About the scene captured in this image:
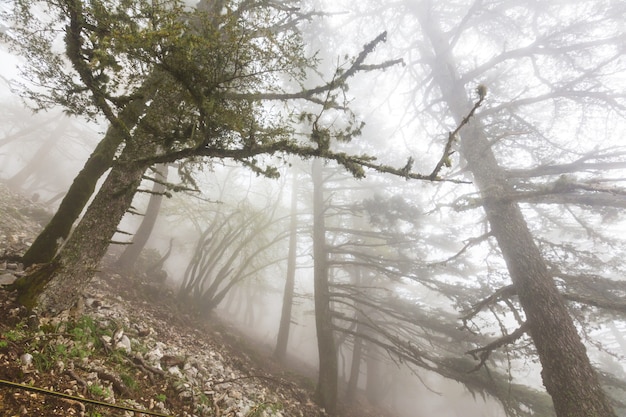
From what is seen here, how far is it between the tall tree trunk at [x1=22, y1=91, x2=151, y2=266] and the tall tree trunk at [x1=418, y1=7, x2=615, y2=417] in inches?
291

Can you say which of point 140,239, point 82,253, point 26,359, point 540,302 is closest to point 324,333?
point 540,302

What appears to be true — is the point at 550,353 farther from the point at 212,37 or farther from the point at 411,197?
the point at 411,197

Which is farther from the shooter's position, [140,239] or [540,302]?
[140,239]

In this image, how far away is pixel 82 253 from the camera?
3908mm

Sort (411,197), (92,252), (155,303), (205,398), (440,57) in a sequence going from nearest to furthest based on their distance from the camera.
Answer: (92,252) → (205,398) → (155,303) → (440,57) → (411,197)

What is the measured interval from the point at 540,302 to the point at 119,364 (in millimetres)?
7077

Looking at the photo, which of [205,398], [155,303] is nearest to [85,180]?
[205,398]

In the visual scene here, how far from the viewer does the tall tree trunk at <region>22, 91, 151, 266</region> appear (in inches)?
173

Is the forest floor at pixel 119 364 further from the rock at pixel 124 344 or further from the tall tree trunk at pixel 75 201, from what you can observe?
the tall tree trunk at pixel 75 201

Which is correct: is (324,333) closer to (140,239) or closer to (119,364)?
(119,364)

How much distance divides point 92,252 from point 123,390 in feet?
5.89

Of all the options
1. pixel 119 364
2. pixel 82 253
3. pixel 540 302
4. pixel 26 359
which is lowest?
pixel 119 364

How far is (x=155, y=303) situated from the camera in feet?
28.5

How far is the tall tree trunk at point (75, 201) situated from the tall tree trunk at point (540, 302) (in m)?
7.38
